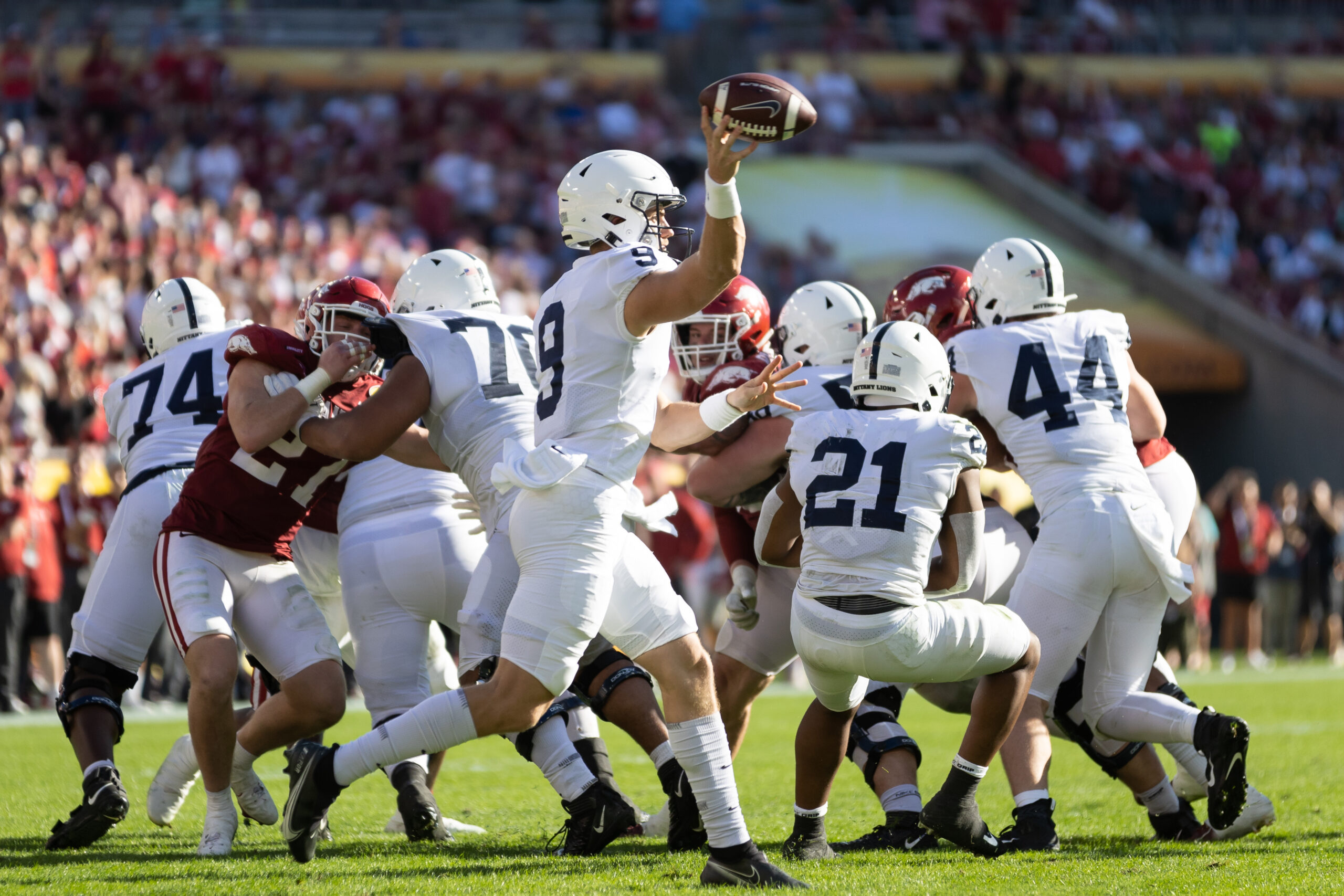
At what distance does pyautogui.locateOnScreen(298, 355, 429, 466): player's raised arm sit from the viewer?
4633mm

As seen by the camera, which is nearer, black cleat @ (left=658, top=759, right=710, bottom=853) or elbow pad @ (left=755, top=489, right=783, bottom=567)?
elbow pad @ (left=755, top=489, right=783, bottom=567)

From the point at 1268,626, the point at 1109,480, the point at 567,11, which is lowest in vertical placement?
the point at 1268,626

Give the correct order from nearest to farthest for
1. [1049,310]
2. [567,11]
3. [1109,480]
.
Result: [1109,480], [1049,310], [567,11]

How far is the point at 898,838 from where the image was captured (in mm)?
5082

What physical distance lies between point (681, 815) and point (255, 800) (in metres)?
1.51

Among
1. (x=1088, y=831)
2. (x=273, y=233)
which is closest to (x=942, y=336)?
(x=1088, y=831)

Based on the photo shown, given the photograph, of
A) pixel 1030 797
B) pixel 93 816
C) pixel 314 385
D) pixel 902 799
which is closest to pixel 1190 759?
pixel 1030 797

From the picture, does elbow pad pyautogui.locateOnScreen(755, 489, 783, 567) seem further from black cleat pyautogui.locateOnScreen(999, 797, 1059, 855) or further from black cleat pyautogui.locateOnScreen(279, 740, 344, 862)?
black cleat pyautogui.locateOnScreen(279, 740, 344, 862)

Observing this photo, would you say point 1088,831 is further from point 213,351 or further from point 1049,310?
point 213,351

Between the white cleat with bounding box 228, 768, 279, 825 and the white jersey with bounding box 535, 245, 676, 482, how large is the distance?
5.98 ft

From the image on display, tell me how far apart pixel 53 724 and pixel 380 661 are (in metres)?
A: 5.22

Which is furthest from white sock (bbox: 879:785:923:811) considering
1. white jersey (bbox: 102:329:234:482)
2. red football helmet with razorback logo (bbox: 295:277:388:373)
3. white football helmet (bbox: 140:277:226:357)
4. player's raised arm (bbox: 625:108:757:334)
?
white football helmet (bbox: 140:277:226:357)

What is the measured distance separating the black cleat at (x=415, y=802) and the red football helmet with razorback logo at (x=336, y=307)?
4.38ft

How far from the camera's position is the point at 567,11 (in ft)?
77.0
